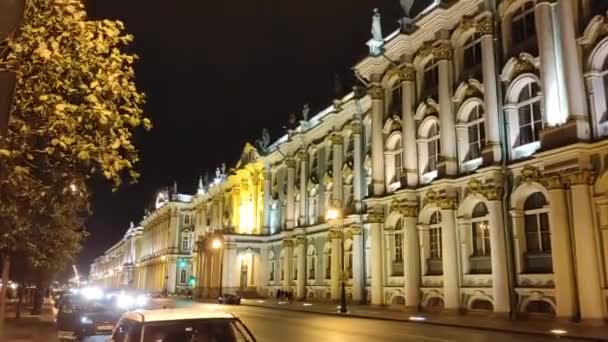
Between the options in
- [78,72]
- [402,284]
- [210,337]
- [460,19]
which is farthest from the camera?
[402,284]

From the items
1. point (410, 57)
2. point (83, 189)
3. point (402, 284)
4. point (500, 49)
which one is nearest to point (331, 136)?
point (410, 57)

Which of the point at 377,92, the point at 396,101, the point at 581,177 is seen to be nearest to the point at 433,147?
the point at 396,101

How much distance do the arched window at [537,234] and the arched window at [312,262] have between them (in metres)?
25.6

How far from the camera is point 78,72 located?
8.39 meters

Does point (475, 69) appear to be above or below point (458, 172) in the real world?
above

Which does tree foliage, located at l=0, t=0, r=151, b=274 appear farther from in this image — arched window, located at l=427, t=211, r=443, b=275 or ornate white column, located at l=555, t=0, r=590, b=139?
arched window, located at l=427, t=211, r=443, b=275

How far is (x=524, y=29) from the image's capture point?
28.5m

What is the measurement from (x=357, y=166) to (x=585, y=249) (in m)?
22.5

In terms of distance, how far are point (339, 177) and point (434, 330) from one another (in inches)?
1002

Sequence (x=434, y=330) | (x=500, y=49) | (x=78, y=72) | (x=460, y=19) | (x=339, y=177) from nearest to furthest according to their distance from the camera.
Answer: (x=78, y=72)
(x=434, y=330)
(x=500, y=49)
(x=460, y=19)
(x=339, y=177)

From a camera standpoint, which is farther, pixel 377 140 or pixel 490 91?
pixel 377 140

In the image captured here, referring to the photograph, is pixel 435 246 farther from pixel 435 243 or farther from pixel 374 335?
pixel 374 335

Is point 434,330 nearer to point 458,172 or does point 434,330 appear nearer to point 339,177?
point 458,172

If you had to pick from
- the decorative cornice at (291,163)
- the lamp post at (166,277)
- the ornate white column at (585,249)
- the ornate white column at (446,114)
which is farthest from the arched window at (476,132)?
the lamp post at (166,277)
